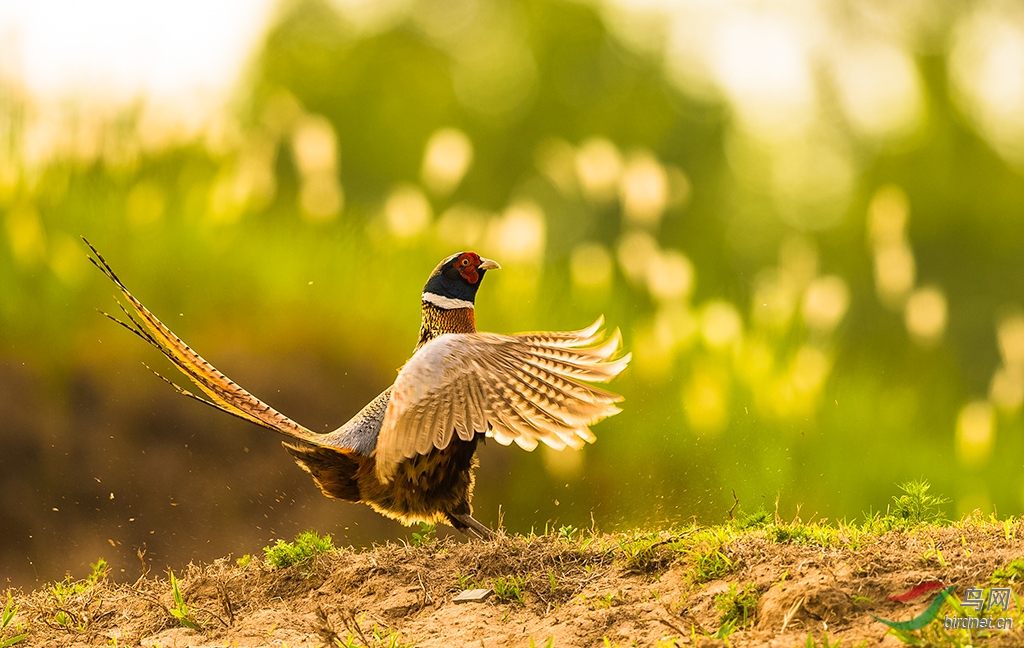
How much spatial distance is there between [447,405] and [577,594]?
105 centimetres

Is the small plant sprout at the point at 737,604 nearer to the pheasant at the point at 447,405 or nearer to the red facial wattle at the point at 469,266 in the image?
the pheasant at the point at 447,405

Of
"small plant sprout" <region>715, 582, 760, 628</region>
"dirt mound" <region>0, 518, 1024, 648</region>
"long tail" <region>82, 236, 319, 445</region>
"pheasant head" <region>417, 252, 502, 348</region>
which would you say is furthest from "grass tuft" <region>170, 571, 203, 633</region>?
"small plant sprout" <region>715, 582, 760, 628</region>

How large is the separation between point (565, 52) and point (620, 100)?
619mm

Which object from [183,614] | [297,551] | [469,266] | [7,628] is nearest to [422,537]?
[297,551]

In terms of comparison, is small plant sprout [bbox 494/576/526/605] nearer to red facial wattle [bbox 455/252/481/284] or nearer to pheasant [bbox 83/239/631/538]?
pheasant [bbox 83/239/631/538]

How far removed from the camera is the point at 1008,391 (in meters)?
6.71

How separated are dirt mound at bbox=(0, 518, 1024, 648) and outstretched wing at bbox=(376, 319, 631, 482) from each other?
0.58 metres

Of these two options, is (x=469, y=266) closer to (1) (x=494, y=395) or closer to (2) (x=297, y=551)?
(1) (x=494, y=395)

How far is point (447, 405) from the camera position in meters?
4.04

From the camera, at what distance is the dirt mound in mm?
2863

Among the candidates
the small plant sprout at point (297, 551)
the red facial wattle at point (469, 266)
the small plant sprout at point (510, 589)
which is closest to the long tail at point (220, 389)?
the small plant sprout at point (297, 551)

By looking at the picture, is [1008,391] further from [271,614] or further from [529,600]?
[271,614]

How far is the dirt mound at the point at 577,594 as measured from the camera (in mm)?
2863

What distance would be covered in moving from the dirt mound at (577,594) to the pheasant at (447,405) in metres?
0.36
